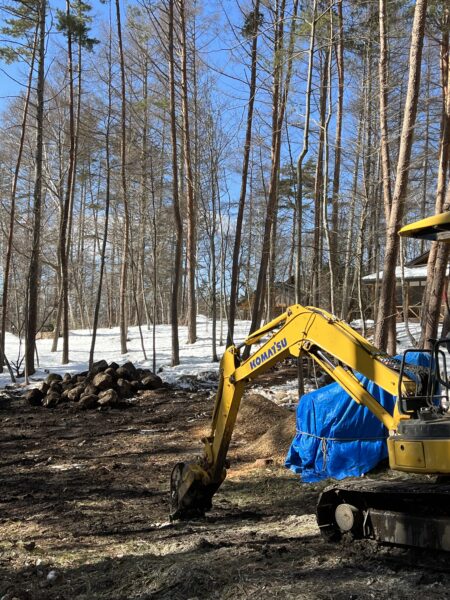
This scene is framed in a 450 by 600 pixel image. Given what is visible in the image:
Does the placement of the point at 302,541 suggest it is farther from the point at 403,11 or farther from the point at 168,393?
the point at 403,11

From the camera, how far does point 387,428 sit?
5.04 meters

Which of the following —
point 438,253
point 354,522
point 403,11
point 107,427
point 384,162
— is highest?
point 403,11

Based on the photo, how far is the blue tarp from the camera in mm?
8297

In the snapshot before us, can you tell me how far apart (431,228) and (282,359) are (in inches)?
80.4

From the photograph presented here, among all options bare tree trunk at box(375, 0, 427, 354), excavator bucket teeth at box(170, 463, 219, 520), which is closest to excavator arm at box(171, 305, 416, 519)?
excavator bucket teeth at box(170, 463, 219, 520)

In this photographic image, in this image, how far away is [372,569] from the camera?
171 inches

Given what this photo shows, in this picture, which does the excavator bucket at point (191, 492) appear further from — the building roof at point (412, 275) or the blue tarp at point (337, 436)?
the building roof at point (412, 275)

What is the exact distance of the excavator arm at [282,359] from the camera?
5023 millimetres

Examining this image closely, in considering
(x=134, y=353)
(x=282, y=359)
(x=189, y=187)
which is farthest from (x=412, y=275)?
(x=282, y=359)

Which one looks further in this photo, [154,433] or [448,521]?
[154,433]

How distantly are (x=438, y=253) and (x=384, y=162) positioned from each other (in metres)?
2.97

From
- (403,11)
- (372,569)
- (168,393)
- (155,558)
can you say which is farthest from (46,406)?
(403,11)

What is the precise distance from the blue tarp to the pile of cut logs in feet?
26.0

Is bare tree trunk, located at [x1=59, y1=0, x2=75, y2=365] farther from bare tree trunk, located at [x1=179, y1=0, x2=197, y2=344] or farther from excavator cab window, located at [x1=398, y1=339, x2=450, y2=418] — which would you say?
excavator cab window, located at [x1=398, y1=339, x2=450, y2=418]
